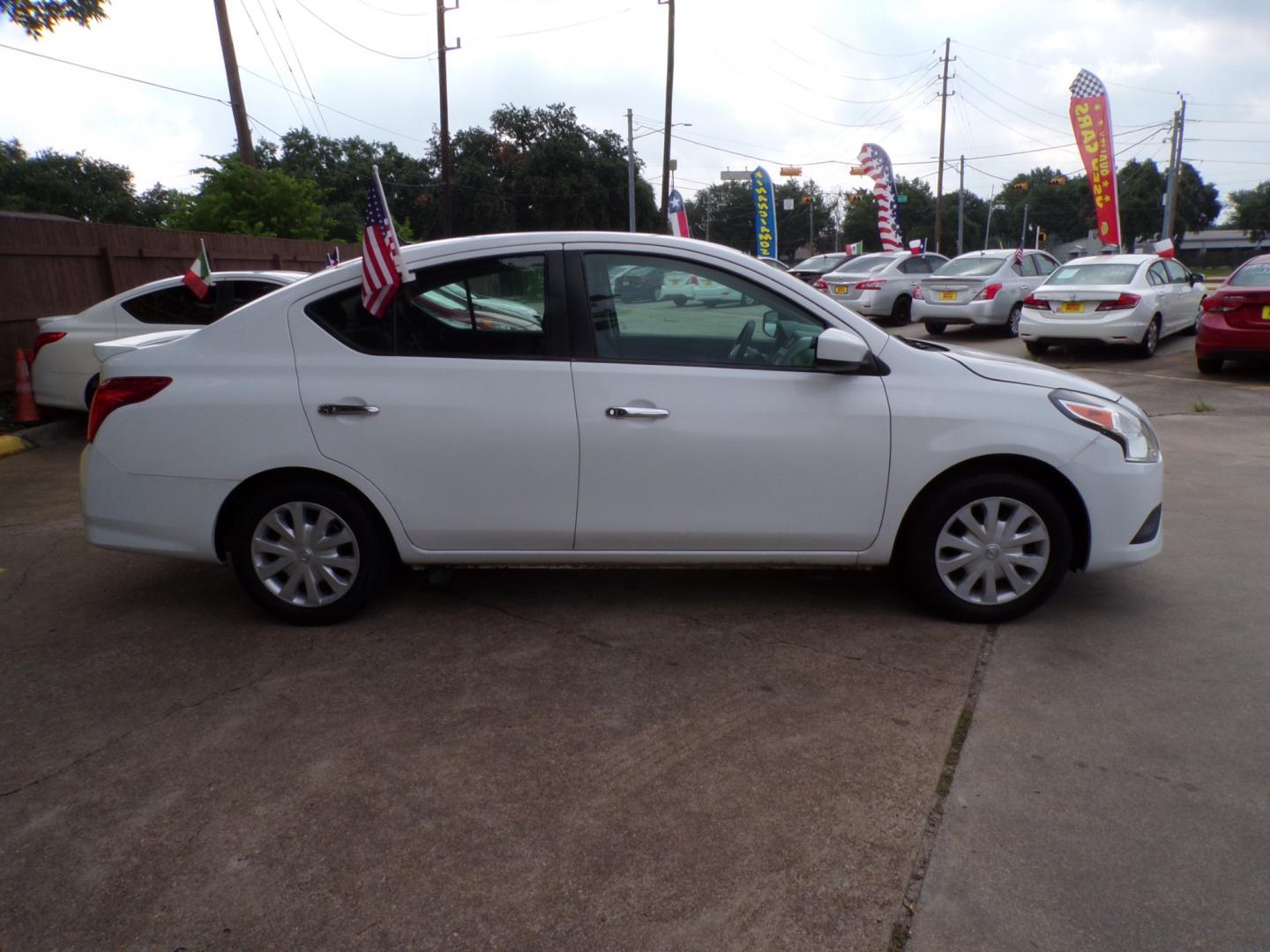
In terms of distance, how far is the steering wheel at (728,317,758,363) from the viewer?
4.02m

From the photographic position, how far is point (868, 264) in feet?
66.9

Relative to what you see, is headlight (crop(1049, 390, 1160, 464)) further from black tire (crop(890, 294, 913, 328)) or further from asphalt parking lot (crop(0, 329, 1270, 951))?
black tire (crop(890, 294, 913, 328))

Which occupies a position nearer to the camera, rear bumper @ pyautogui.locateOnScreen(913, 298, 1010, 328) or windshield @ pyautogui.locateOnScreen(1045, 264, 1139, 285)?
windshield @ pyautogui.locateOnScreen(1045, 264, 1139, 285)

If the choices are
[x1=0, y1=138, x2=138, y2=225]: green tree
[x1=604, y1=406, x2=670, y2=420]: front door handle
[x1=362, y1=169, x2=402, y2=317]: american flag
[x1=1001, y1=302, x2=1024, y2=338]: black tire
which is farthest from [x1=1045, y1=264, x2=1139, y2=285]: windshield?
[x1=0, y1=138, x2=138, y2=225]: green tree

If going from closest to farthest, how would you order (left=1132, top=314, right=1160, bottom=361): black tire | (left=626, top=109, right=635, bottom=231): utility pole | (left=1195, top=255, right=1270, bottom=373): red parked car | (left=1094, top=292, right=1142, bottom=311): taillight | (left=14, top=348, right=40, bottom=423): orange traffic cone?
1. (left=14, top=348, right=40, bottom=423): orange traffic cone
2. (left=1195, top=255, right=1270, bottom=373): red parked car
3. (left=1094, top=292, right=1142, bottom=311): taillight
4. (left=1132, top=314, right=1160, bottom=361): black tire
5. (left=626, top=109, right=635, bottom=231): utility pole

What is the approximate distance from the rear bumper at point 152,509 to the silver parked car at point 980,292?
48.2 feet

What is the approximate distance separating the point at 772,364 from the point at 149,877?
2827mm

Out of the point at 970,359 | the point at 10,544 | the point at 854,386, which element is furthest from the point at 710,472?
the point at 10,544

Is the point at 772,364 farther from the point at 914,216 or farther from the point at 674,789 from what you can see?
the point at 914,216

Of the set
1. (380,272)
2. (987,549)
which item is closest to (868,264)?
(987,549)

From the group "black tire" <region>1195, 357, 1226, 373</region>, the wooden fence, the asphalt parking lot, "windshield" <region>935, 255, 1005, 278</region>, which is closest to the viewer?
the asphalt parking lot

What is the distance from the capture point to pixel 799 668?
3.77m

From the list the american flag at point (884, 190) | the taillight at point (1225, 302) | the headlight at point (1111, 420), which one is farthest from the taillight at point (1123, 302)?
the american flag at point (884, 190)

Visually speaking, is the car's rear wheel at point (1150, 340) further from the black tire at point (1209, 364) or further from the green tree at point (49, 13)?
the green tree at point (49, 13)
